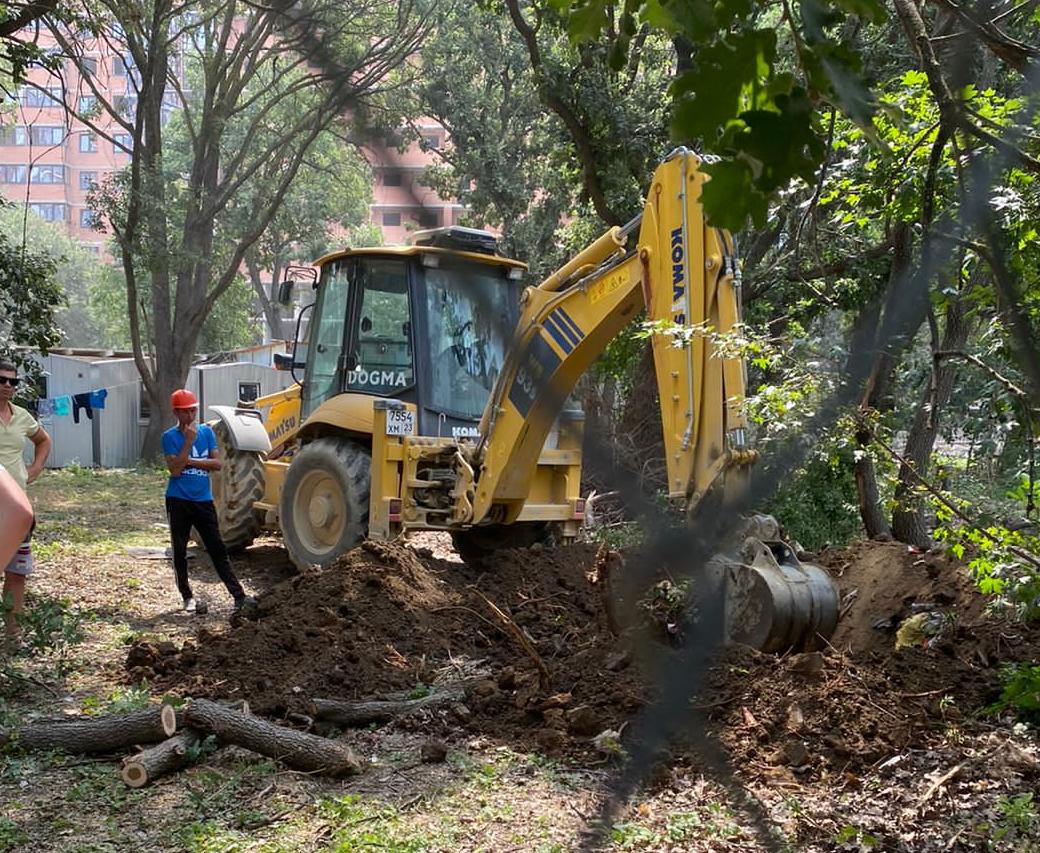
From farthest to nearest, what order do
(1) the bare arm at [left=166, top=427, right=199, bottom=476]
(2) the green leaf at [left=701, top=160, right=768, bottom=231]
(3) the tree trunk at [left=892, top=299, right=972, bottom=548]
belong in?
1. (1) the bare arm at [left=166, top=427, right=199, bottom=476]
2. (3) the tree trunk at [left=892, top=299, right=972, bottom=548]
3. (2) the green leaf at [left=701, top=160, right=768, bottom=231]

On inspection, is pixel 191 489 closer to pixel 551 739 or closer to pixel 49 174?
pixel 551 739

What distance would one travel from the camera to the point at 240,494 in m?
10.2

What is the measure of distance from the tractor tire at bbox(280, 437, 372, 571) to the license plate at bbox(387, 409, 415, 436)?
0.50 metres

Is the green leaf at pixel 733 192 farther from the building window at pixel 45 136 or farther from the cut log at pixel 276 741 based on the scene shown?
the building window at pixel 45 136

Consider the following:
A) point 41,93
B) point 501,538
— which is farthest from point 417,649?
point 41,93

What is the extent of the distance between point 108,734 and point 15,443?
7.29 feet

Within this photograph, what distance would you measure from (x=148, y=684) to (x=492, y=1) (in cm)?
790

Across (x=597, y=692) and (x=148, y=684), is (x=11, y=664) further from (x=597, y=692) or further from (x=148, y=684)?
(x=597, y=692)

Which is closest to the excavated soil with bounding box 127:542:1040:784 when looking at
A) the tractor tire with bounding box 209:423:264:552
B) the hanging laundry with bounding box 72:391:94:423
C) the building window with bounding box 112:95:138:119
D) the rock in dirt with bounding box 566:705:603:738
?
the rock in dirt with bounding box 566:705:603:738

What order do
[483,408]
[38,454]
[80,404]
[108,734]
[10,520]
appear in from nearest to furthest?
1. [10,520]
2. [108,734]
3. [38,454]
4. [483,408]
5. [80,404]

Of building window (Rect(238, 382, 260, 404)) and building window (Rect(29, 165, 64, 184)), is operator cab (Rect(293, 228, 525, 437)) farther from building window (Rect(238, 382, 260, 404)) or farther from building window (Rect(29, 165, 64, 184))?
building window (Rect(238, 382, 260, 404))

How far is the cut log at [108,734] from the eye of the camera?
5.02 m

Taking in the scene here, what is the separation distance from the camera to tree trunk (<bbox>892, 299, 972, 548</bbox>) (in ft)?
19.1

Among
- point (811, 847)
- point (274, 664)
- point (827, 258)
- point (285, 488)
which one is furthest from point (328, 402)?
point (811, 847)
